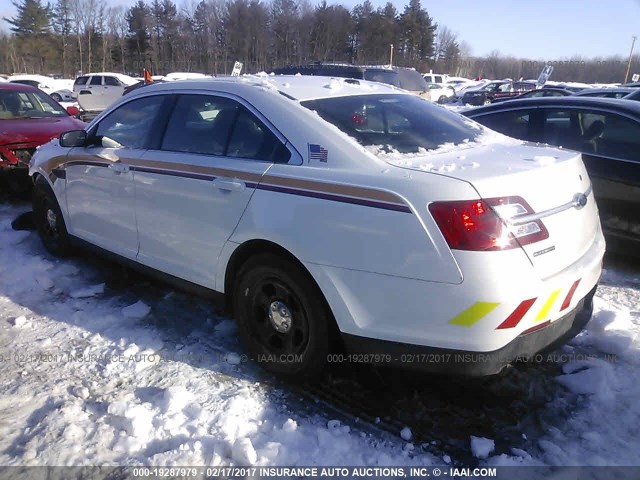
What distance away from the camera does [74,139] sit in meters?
4.36

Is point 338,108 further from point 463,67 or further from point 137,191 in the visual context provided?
point 463,67

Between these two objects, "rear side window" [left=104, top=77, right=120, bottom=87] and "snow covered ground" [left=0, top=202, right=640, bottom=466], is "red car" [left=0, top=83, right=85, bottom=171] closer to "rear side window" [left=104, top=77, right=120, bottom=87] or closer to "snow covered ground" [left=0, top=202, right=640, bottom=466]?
"snow covered ground" [left=0, top=202, right=640, bottom=466]

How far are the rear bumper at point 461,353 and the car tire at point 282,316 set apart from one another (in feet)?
0.66

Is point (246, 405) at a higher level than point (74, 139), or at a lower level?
lower

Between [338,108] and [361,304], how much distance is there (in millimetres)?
1220

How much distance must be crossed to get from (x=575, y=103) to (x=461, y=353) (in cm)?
358

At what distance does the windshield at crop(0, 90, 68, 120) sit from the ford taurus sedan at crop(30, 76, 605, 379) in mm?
4977

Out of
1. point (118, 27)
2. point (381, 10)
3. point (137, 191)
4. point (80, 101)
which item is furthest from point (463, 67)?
point (137, 191)

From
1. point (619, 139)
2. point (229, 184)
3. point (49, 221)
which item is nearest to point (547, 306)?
point (229, 184)

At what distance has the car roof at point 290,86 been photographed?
3291 mm

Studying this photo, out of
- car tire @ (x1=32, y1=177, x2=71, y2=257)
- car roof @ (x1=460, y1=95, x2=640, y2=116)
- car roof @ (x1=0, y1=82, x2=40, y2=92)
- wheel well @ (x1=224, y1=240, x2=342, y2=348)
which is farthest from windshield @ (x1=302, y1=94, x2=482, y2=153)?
car roof @ (x1=0, y1=82, x2=40, y2=92)

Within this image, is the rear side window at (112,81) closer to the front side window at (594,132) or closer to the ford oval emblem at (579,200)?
the front side window at (594,132)

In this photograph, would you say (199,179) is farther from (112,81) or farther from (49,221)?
(112,81)

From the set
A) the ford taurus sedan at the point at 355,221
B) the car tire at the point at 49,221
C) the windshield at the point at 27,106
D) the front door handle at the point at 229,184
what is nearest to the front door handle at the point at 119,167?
the ford taurus sedan at the point at 355,221
